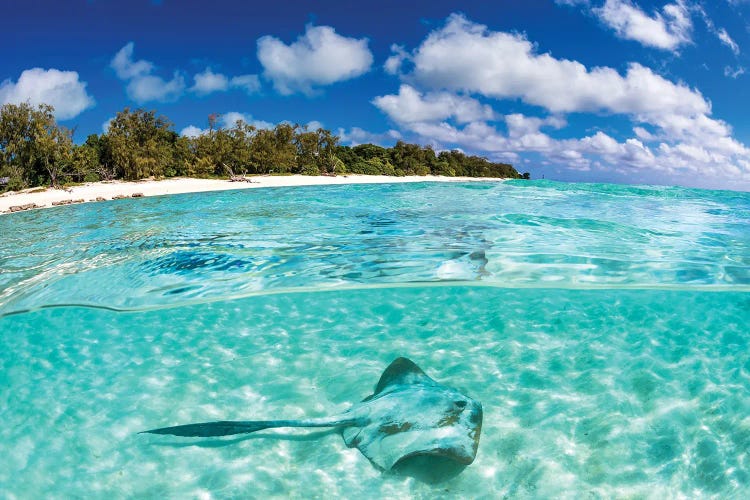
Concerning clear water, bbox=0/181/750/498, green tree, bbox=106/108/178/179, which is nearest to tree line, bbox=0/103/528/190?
green tree, bbox=106/108/178/179

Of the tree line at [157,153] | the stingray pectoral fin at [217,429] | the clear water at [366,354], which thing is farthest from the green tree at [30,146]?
the stingray pectoral fin at [217,429]

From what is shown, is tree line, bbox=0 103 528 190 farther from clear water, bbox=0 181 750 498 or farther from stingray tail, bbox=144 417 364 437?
stingray tail, bbox=144 417 364 437

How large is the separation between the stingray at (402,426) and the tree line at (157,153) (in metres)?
34.6

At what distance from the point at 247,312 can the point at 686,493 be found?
5.40 m

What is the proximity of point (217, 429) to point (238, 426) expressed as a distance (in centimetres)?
24

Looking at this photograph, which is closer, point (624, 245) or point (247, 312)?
point (247, 312)

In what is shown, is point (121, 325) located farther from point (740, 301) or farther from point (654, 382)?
point (740, 301)

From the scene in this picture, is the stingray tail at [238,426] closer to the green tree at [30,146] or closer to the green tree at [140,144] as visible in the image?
the green tree at [30,146]

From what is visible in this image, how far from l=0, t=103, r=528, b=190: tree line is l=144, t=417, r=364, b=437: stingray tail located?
33.9 meters

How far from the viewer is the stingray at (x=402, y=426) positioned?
305 cm

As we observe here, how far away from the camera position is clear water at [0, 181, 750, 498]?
10.6 feet

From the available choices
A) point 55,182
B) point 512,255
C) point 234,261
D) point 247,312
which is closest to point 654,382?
point 512,255

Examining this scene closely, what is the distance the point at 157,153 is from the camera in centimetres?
3844

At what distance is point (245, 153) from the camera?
42.3 metres
